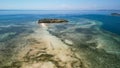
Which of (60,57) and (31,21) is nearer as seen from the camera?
(60,57)

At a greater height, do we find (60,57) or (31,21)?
(60,57)

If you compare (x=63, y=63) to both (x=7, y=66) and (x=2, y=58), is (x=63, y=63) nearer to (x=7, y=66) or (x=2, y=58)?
(x=7, y=66)

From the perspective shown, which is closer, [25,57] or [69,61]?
[69,61]

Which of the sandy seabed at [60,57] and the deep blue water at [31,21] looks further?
the deep blue water at [31,21]

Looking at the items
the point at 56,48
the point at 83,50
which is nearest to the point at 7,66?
the point at 56,48

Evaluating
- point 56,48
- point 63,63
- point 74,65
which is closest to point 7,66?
point 63,63

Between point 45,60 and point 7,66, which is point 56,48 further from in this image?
point 7,66

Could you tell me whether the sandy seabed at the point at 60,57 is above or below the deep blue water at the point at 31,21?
above

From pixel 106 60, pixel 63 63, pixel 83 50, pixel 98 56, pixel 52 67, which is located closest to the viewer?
pixel 52 67

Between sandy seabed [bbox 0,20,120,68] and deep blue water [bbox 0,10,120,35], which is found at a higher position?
sandy seabed [bbox 0,20,120,68]

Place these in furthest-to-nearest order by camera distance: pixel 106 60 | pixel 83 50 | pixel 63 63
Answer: pixel 83 50 < pixel 106 60 < pixel 63 63

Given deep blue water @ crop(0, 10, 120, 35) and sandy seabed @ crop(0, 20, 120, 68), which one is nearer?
sandy seabed @ crop(0, 20, 120, 68)
